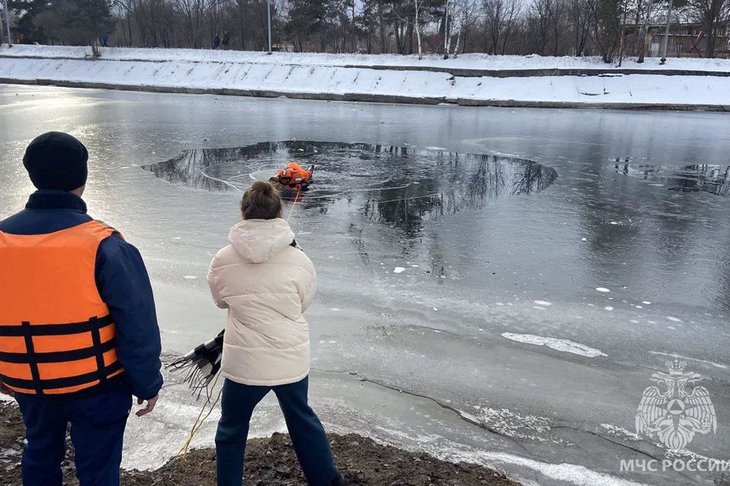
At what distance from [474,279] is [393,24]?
4656 cm

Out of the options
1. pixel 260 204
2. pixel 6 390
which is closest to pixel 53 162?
pixel 260 204

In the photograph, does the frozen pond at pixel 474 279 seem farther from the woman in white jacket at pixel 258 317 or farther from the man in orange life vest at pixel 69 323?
the man in orange life vest at pixel 69 323

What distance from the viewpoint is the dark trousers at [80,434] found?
2.34 metres

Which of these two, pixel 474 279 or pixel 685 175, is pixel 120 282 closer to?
pixel 474 279

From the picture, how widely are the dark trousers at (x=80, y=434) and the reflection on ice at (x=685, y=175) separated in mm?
10984

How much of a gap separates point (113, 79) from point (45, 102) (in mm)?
15485

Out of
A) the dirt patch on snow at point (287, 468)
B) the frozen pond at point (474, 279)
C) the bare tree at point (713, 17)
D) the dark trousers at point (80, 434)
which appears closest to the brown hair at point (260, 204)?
the dark trousers at point (80, 434)

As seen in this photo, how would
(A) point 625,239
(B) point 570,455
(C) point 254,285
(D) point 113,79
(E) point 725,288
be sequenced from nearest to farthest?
(C) point 254,285
(B) point 570,455
(E) point 725,288
(A) point 625,239
(D) point 113,79

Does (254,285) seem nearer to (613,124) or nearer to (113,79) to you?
(613,124)

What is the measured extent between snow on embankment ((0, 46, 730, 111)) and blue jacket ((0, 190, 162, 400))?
31015 millimetres

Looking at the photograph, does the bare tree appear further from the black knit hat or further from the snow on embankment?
the black knit hat

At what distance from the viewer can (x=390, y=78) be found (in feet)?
121

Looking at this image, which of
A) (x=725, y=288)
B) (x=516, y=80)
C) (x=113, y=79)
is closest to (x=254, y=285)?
(x=725, y=288)

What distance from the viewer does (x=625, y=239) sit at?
793 centimetres
